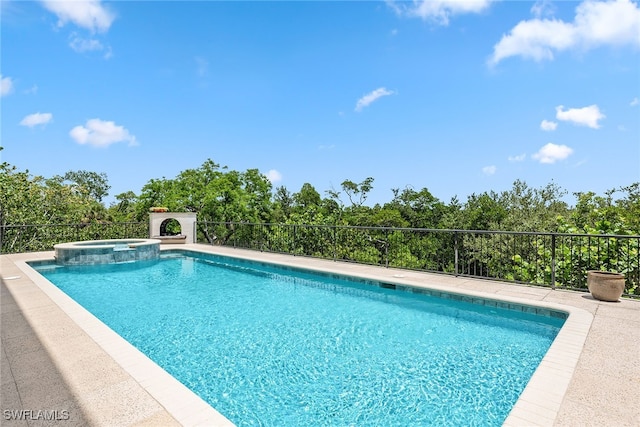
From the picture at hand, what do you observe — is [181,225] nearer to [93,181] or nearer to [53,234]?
[53,234]

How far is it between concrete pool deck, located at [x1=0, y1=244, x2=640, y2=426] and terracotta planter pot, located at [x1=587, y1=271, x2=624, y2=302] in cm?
18

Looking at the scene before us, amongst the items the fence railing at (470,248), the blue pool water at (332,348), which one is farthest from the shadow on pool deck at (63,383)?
the fence railing at (470,248)

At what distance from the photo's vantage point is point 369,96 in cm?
2102

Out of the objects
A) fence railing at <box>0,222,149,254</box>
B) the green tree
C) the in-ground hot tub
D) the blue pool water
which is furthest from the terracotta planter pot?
the green tree

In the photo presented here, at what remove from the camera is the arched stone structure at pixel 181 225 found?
13969 millimetres

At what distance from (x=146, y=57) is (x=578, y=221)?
1468 cm

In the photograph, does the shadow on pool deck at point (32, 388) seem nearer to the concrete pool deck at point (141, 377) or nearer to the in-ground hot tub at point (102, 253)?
the concrete pool deck at point (141, 377)

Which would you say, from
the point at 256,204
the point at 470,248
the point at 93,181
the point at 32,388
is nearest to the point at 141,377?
the point at 32,388

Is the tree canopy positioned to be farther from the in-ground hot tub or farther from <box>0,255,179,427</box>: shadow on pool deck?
<box>0,255,179,427</box>: shadow on pool deck

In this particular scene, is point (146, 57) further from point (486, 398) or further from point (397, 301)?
point (486, 398)

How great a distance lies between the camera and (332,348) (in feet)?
13.2

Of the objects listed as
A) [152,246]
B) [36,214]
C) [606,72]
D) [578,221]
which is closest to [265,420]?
[152,246]

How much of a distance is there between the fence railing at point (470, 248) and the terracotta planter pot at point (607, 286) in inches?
17.5

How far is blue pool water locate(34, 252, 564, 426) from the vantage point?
2822mm
